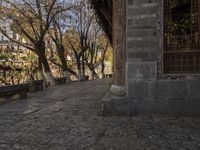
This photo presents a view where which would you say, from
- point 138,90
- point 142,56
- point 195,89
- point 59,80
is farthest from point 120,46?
point 59,80

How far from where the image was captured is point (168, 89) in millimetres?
6227

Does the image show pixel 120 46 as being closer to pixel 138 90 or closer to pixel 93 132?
pixel 138 90

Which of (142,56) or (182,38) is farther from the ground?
(182,38)

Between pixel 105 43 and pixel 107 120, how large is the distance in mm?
27495

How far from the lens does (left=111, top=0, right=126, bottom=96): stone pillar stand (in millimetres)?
6781

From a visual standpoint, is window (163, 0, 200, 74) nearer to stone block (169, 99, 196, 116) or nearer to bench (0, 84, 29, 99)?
stone block (169, 99, 196, 116)

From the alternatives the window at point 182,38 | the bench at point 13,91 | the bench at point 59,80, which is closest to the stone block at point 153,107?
the window at point 182,38

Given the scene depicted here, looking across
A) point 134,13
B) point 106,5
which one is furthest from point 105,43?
point 134,13

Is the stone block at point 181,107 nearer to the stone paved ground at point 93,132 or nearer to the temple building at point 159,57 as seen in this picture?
the temple building at point 159,57

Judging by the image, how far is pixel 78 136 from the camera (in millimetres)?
4590

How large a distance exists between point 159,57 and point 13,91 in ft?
18.9

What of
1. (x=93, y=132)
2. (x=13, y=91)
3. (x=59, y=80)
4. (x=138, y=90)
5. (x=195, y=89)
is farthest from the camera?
(x=59, y=80)

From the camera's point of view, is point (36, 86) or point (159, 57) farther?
point (36, 86)

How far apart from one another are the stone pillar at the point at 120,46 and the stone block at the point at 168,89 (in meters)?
0.83
